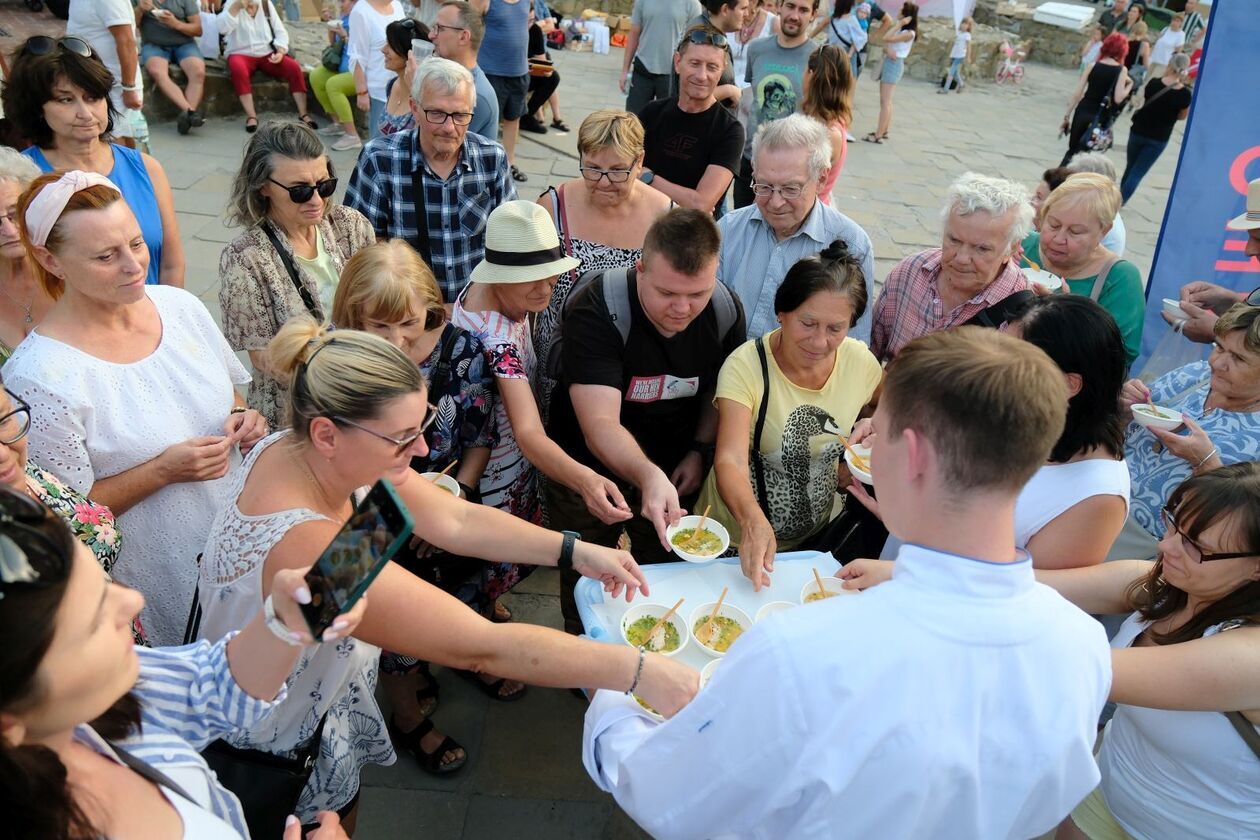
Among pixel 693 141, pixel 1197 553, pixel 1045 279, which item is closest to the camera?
pixel 1197 553

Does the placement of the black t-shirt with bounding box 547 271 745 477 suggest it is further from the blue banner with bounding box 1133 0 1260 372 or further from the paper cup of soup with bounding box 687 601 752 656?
the blue banner with bounding box 1133 0 1260 372

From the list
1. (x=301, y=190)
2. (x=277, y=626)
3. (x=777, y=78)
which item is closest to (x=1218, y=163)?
(x=777, y=78)

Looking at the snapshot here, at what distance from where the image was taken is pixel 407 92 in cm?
574

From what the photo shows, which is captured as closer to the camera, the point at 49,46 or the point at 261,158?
the point at 261,158

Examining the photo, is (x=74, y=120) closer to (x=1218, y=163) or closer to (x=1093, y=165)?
(x=1093, y=165)

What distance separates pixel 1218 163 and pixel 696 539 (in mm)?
4738

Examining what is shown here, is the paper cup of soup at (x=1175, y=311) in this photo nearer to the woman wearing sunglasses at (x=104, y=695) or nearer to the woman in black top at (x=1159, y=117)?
the woman wearing sunglasses at (x=104, y=695)

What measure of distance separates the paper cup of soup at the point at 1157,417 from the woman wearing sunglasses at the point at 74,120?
14.4 feet

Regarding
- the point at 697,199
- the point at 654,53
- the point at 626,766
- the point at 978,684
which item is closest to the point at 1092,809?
the point at 978,684

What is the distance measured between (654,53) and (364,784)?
6.90m

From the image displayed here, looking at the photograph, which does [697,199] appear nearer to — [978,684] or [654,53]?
[654,53]

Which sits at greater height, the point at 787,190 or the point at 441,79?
the point at 441,79

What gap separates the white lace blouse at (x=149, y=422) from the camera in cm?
234

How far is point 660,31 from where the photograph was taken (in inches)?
300
